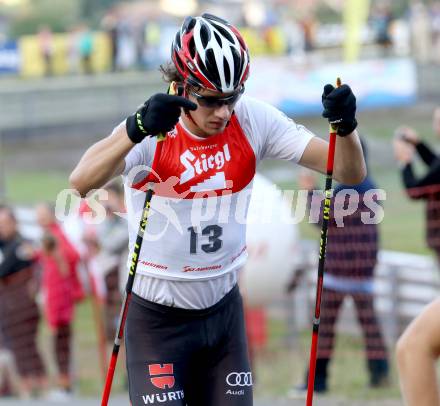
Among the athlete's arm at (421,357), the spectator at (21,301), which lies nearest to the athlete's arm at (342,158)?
the athlete's arm at (421,357)

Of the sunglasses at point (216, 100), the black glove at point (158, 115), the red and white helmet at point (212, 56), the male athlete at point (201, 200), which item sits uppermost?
the red and white helmet at point (212, 56)

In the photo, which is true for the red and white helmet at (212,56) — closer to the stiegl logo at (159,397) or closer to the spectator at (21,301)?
the stiegl logo at (159,397)

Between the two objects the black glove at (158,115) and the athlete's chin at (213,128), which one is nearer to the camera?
the black glove at (158,115)

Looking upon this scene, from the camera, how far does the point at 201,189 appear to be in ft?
16.1

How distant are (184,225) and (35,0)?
189 ft

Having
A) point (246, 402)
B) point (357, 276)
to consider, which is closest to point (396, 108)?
point (357, 276)

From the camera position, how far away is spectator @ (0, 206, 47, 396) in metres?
11.7

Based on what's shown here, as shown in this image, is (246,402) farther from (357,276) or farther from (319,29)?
(319,29)

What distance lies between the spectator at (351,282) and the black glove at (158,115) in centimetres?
508

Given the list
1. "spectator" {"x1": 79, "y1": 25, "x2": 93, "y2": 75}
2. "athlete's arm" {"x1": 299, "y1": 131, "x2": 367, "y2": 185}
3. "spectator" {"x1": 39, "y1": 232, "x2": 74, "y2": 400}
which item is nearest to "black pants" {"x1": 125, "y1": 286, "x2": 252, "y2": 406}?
"athlete's arm" {"x1": 299, "y1": 131, "x2": 367, "y2": 185}

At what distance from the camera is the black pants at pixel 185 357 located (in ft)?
16.5

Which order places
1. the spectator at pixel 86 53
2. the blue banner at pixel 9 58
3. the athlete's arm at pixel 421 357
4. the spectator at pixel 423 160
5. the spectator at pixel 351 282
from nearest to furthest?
the athlete's arm at pixel 421 357
the spectator at pixel 423 160
the spectator at pixel 351 282
the spectator at pixel 86 53
the blue banner at pixel 9 58

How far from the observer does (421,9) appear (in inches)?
1427

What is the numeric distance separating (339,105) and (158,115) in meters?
0.78
